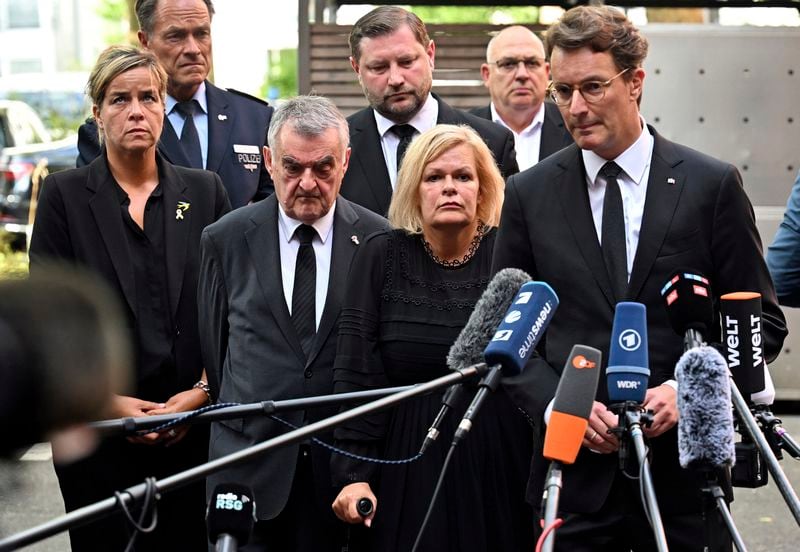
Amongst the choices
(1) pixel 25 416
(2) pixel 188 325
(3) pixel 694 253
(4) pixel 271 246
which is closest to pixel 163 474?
(2) pixel 188 325

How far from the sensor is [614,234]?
4.60m

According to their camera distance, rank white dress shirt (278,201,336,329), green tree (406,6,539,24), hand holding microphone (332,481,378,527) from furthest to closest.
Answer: green tree (406,6,539,24), white dress shirt (278,201,336,329), hand holding microphone (332,481,378,527)

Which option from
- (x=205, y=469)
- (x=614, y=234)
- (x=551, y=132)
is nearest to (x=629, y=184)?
(x=614, y=234)

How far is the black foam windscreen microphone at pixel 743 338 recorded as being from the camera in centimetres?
404

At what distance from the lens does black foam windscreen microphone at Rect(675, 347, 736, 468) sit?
358 centimetres

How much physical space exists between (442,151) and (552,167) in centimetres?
85

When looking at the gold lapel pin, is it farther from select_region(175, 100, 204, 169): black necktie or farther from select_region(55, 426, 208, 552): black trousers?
select_region(55, 426, 208, 552): black trousers

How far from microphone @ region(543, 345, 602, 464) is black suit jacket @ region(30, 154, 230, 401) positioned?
258 cm

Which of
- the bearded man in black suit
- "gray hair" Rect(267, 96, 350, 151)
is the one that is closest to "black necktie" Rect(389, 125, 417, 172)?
the bearded man in black suit

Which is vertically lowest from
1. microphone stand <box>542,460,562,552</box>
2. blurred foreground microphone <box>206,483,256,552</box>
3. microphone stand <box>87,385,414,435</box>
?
blurred foreground microphone <box>206,483,256,552</box>

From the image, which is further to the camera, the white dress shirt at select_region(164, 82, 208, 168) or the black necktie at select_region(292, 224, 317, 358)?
the white dress shirt at select_region(164, 82, 208, 168)

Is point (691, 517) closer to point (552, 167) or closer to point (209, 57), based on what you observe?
point (552, 167)

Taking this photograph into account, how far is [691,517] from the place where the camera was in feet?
14.9

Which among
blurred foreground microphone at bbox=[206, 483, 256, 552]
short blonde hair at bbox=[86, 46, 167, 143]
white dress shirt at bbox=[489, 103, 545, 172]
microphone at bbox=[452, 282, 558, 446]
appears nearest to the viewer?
microphone at bbox=[452, 282, 558, 446]
